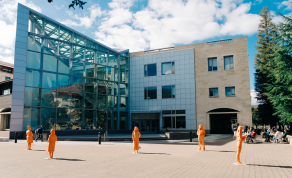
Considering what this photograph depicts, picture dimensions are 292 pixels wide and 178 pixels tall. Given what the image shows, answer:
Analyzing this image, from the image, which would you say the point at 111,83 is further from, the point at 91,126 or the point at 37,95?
the point at 37,95

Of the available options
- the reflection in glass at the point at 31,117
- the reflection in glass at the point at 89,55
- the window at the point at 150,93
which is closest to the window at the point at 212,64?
the window at the point at 150,93

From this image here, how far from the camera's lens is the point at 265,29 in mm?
42625

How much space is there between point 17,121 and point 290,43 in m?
29.7

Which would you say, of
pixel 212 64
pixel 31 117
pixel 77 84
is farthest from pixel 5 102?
pixel 212 64

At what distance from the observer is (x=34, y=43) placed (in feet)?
86.6

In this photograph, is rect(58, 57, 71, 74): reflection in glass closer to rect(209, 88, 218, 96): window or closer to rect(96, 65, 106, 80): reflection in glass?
rect(96, 65, 106, 80): reflection in glass

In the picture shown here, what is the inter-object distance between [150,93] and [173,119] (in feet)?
17.7

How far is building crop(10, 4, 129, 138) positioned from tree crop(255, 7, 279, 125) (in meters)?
Result: 23.0

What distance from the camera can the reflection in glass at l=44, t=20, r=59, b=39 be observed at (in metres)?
27.8

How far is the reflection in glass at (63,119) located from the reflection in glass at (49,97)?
1176 mm

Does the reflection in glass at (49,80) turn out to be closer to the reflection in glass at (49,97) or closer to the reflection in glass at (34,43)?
the reflection in glass at (49,97)

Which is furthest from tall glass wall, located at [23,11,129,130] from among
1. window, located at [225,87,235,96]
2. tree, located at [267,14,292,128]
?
tree, located at [267,14,292,128]

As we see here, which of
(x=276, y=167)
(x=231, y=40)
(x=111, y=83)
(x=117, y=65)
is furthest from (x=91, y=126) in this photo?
(x=276, y=167)

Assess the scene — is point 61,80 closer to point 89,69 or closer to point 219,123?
point 89,69
